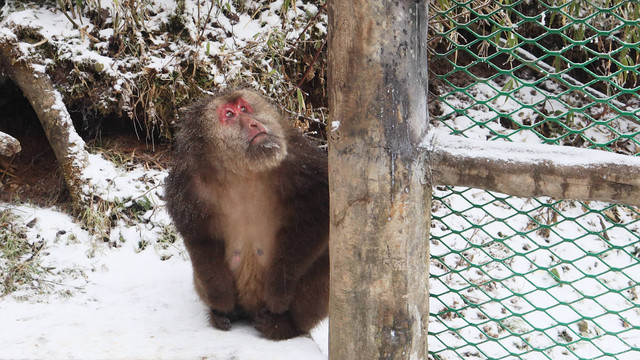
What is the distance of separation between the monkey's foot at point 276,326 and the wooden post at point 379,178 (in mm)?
769

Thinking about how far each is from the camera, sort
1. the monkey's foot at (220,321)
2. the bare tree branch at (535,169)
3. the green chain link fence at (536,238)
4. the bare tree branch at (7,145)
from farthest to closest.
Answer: the green chain link fence at (536,238), the monkey's foot at (220,321), the bare tree branch at (7,145), the bare tree branch at (535,169)

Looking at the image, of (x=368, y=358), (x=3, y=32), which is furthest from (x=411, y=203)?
(x=3, y=32)

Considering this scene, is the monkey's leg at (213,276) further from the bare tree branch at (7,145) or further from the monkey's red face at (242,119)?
the bare tree branch at (7,145)

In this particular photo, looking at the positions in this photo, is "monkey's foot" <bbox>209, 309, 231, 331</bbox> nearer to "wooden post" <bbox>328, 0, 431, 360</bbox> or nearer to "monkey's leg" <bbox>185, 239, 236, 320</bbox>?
"monkey's leg" <bbox>185, 239, 236, 320</bbox>

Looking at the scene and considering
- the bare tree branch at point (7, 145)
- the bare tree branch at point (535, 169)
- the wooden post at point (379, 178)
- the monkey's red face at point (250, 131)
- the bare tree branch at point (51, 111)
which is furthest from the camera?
the bare tree branch at point (51, 111)

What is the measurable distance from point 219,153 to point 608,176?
1.60m

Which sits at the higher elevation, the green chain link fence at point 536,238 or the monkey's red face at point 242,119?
the monkey's red face at point 242,119

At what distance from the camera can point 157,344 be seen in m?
2.82

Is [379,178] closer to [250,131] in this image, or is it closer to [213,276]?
[250,131]

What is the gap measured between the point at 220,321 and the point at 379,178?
4.47ft

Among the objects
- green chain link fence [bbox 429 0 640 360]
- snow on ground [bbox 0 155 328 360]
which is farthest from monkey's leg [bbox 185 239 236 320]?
green chain link fence [bbox 429 0 640 360]

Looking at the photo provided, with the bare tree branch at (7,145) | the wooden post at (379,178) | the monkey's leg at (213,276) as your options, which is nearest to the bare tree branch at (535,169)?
the wooden post at (379,178)

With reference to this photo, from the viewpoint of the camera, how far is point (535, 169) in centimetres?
200

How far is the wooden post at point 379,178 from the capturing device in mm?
2021
